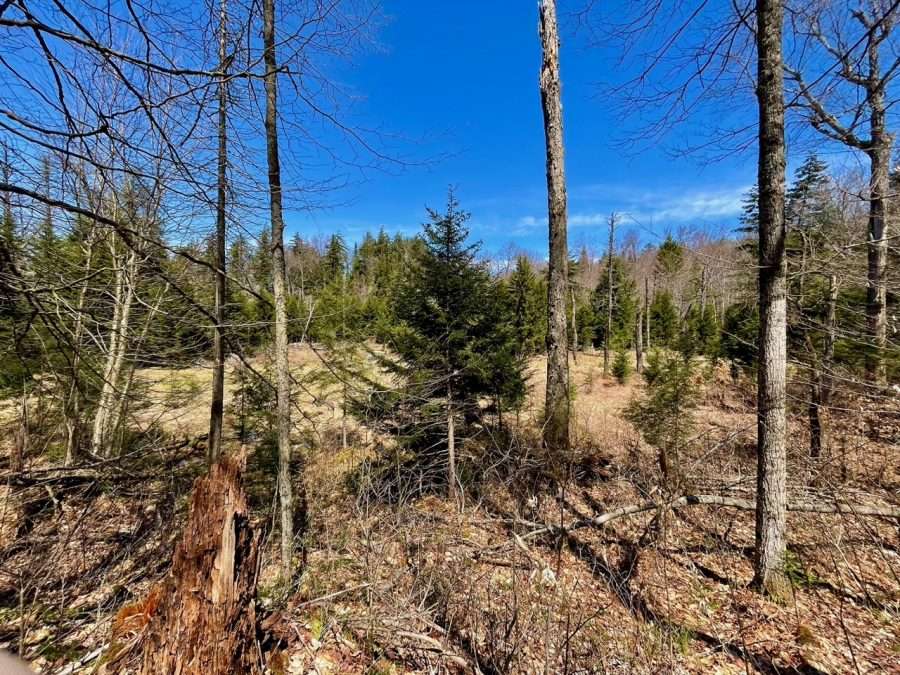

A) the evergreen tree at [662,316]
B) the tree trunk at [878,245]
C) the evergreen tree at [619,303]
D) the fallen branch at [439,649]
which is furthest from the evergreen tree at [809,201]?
the evergreen tree at [662,316]

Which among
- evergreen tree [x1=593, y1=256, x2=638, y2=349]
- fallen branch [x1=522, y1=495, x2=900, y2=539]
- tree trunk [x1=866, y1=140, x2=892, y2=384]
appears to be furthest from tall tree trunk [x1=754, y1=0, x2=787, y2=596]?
evergreen tree [x1=593, y1=256, x2=638, y2=349]

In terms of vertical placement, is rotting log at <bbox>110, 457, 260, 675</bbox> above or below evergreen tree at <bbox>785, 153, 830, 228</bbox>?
below

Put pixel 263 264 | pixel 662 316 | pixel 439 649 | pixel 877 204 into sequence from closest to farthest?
pixel 439 649 → pixel 263 264 → pixel 877 204 → pixel 662 316

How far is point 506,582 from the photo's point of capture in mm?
3645

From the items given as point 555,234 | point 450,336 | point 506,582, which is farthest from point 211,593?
point 450,336

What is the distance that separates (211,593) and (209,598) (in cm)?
2

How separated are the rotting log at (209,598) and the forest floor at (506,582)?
364 mm

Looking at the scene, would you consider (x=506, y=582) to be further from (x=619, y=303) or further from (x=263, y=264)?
(x=619, y=303)

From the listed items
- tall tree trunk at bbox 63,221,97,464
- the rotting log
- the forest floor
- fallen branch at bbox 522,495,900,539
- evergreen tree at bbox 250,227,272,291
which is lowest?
the forest floor

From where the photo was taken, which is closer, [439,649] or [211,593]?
[211,593]

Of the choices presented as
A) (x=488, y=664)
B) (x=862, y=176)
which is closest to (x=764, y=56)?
(x=862, y=176)

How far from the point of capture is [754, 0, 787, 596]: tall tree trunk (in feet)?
10.7

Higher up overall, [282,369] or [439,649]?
[282,369]

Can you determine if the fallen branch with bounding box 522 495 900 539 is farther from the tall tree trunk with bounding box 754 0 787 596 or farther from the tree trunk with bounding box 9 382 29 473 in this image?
the tree trunk with bounding box 9 382 29 473
